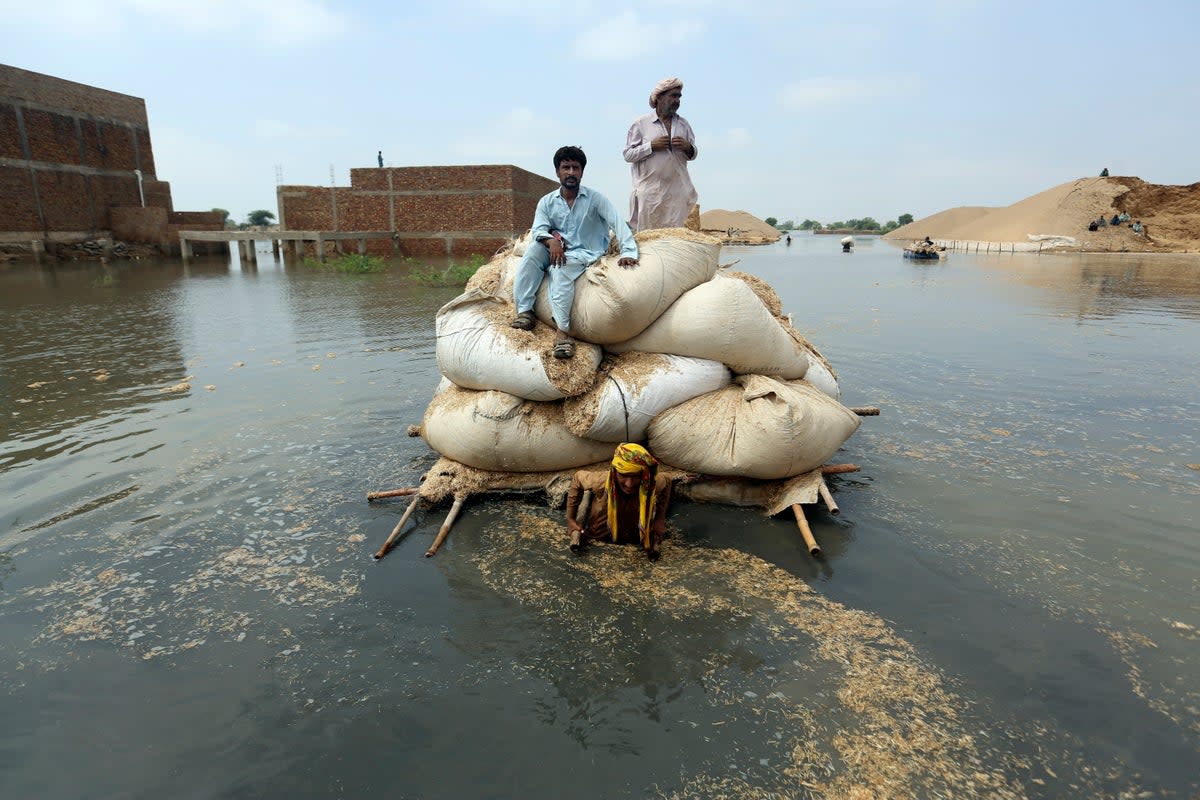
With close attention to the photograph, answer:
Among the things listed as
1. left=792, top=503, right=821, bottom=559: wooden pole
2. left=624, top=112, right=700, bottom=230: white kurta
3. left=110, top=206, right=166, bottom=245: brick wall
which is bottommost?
left=792, top=503, right=821, bottom=559: wooden pole

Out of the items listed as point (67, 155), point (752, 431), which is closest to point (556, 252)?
point (752, 431)

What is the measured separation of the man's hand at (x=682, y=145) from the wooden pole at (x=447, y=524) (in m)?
3.41

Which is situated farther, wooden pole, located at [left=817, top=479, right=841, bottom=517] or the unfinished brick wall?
the unfinished brick wall

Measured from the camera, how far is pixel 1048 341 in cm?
959

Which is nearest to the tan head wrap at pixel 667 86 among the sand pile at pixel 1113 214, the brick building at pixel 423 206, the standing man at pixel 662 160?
the standing man at pixel 662 160

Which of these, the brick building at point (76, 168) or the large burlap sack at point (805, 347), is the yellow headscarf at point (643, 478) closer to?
the large burlap sack at point (805, 347)

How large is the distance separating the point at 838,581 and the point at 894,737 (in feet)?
3.58

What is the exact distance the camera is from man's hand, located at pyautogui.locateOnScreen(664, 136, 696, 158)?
5.23m

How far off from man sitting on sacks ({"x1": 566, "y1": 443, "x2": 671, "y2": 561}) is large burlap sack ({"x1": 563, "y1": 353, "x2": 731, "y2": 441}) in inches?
14.2

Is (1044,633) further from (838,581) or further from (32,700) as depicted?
(32,700)

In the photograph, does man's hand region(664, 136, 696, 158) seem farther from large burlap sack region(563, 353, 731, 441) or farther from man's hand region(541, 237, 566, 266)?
large burlap sack region(563, 353, 731, 441)

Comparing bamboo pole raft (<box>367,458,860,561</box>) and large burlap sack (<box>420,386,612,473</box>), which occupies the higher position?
large burlap sack (<box>420,386,612,473</box>)

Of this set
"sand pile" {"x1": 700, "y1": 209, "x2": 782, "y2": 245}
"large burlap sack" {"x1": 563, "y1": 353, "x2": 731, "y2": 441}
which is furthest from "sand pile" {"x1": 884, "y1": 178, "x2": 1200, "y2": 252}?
"large burlap sack" {"x1": 563, "y1": 353, "x2": 731, "y2": 441}

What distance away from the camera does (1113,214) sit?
4231 cm
